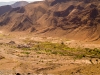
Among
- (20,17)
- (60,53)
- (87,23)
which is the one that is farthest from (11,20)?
(60,53)

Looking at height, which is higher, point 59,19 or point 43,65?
point 43,65

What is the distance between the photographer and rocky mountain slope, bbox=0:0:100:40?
3287 inches

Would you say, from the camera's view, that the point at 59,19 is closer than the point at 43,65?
No

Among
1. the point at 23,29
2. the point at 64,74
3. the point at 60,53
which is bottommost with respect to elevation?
the point at 23,29

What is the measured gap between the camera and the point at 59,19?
99.6m

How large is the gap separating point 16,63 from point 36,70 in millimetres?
7125

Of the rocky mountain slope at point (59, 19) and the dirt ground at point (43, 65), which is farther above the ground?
the dirt ground at point (43, 65)

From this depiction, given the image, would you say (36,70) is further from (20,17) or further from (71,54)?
(20,17)

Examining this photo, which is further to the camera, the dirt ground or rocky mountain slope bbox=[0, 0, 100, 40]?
rocky mountain slope bbox=[0, 0, 100, 40]

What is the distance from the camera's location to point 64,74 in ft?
113

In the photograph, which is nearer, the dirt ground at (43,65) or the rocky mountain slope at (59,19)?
the dirt ground at (43,65)

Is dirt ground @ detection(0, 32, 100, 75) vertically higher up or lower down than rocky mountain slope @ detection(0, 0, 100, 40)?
higher up

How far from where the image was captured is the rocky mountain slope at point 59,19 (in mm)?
83494

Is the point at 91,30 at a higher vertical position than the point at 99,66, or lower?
lower
